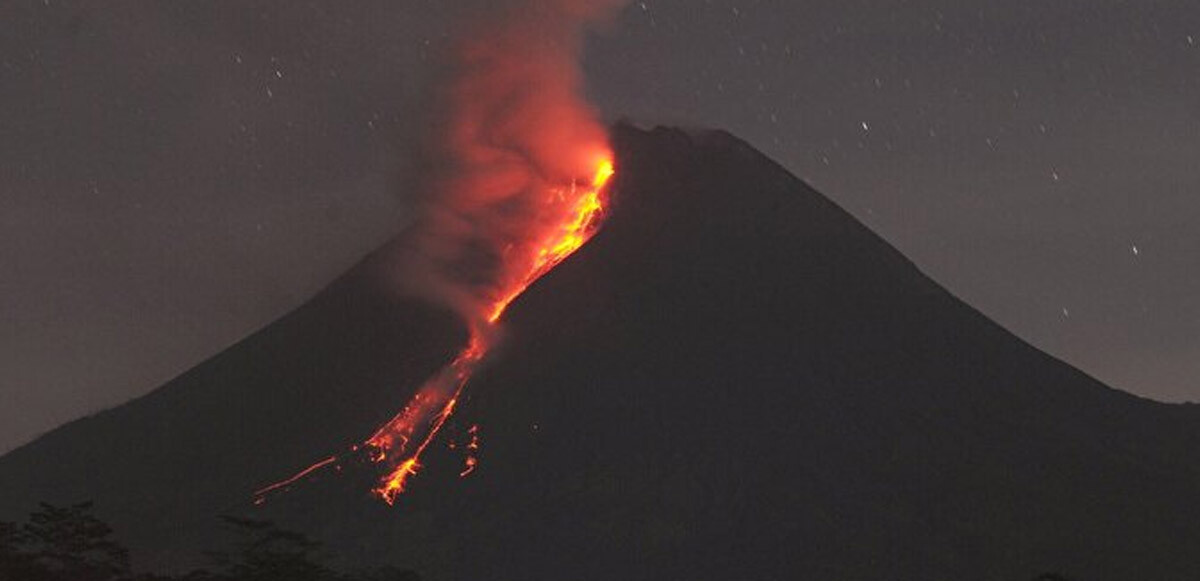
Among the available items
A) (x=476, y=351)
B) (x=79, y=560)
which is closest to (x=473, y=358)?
(x=476, y=351)

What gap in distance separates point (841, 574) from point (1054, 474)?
78.5 feet

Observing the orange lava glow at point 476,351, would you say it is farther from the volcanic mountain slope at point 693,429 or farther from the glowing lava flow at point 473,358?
the volcanic mountain slope at point 693,429

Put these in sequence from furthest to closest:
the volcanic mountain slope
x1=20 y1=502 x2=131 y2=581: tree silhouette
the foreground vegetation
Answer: the volcanic mountain slope → x1=20 y1=502 x2=131 y2=581: tree silhouette → the foreground vegetation

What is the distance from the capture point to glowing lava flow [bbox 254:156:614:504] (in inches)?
4122

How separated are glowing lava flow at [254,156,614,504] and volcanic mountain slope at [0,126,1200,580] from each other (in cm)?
148

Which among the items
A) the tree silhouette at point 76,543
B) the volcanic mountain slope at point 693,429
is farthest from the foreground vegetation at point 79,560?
the volcanic mountain slope at point 693,429

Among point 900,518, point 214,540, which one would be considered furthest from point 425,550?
point 900,518

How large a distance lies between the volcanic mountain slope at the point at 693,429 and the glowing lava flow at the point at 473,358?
148 centimetres

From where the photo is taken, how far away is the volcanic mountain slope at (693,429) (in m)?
95.2

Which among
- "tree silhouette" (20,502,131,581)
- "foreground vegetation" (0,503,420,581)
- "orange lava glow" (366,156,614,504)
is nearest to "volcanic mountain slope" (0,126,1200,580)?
"orange lava glow" (366,156,614,504)

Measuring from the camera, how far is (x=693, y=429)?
107 meters

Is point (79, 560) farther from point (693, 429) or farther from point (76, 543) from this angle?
point (693, 429)

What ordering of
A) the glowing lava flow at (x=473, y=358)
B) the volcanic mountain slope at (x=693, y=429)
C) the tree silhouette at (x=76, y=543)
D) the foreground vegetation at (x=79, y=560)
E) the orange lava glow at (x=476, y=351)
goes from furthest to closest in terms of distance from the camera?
the glowing lava flow at (x=473, y=358) < the orange lava glow at (x=476, y=351) < the volcanic mountain slope at (x=693, y=429) < the tree silhouette at (x=76, y=543) < the foreground vegetation at (x=79, y=560)

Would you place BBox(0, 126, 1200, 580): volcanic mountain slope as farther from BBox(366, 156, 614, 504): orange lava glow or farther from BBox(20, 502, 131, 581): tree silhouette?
BBox(20, 502, 131, 581): tree silhouette
